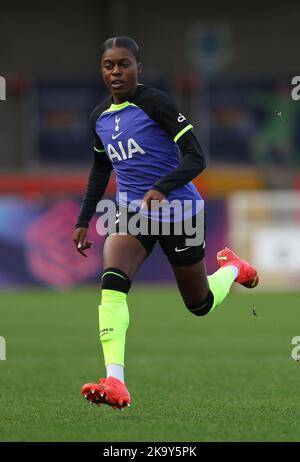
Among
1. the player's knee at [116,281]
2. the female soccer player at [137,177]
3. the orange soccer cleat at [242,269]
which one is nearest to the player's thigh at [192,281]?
the female soccer player at [137,177]

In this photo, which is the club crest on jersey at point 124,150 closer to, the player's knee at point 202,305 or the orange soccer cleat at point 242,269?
the player's knee at point 202,305

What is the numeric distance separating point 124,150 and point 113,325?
3.40 feet

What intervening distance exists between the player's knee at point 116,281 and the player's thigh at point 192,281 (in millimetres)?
475

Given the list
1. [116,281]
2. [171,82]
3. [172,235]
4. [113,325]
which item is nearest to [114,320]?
[113,325]

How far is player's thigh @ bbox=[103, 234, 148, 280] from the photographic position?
6074 mm

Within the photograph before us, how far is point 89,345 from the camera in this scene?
10.4 metres

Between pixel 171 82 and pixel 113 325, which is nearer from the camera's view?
pixel 113 325

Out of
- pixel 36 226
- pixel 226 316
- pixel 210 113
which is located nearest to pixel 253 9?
pixel 210 113

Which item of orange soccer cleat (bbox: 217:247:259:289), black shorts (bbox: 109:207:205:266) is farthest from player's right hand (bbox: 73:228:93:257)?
orange soccer cleat (bbox: 217:247:259:289)

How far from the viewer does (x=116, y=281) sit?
6.00 metres

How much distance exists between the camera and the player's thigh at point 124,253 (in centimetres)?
607

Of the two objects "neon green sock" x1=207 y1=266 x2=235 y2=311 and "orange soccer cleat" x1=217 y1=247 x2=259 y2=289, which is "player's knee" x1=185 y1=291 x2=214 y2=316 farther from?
"orange soccer cleat" x1=217 y1=247 x2=259 y2=289

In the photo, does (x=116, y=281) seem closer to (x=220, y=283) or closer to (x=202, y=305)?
(x=202, y=305)

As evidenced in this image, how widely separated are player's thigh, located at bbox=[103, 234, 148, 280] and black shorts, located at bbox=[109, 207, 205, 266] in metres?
0.06
